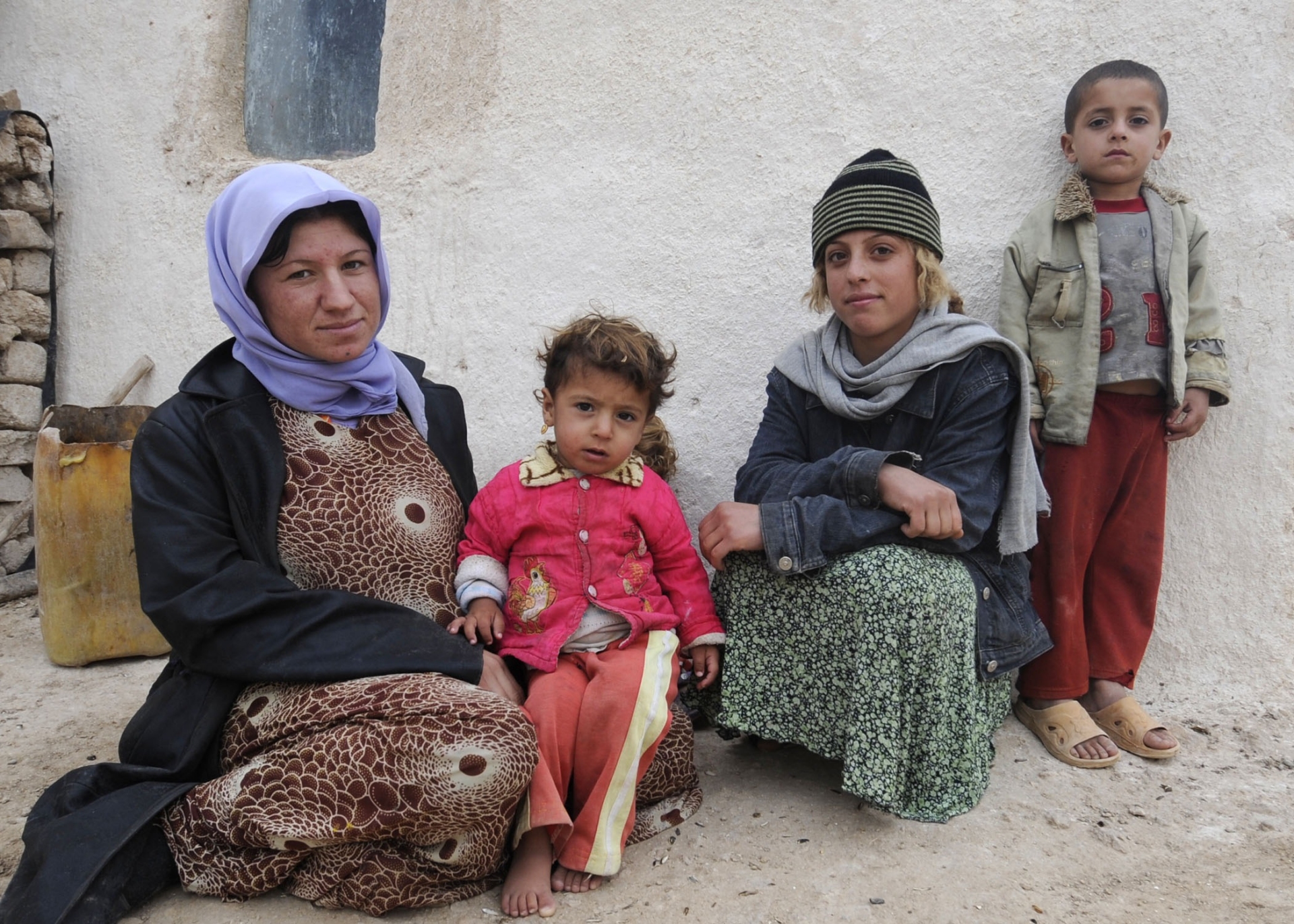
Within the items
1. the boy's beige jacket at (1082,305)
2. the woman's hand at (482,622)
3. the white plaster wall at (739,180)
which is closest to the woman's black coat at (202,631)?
the woman's hand at (482,622)

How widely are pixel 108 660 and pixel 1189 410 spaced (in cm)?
372

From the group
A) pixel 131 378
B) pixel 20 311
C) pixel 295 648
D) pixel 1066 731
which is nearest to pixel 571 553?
pixel 295 648

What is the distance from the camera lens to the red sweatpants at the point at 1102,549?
8.77 feet

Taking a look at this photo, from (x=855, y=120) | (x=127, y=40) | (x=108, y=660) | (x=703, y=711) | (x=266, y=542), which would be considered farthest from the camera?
(x=127, y=40)

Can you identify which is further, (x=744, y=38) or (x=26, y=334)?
(x=26, y=334)

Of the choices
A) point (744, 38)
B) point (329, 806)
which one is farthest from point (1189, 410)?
point (329, 806)

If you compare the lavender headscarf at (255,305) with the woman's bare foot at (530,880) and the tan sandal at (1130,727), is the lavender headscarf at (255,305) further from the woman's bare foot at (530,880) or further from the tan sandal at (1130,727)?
the tan sandal at (1130,727)

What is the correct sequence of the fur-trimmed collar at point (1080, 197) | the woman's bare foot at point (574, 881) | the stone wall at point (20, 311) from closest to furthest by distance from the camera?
the woman's bare foot at point (574, 881), the fur-trimmed collar at point (1080, 197), the stone wall at point (20, 311)

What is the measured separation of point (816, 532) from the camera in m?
2.23

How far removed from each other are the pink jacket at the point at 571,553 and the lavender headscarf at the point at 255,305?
16.1 inches

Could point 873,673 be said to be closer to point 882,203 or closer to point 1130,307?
point 882,203

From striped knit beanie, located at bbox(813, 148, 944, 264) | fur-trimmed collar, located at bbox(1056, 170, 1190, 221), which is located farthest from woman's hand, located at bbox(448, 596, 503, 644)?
fur-trimmed collar, located at bbox(1056, 170, 1190, 221)

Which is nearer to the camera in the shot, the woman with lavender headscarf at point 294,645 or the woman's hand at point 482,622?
the woman with lavender headscarf at point 294,645

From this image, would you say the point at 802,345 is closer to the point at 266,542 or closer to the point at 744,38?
the point at 744,38
